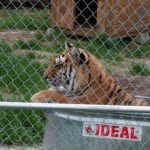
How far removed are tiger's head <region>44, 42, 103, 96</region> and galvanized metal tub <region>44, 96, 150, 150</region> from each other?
1.13 meters

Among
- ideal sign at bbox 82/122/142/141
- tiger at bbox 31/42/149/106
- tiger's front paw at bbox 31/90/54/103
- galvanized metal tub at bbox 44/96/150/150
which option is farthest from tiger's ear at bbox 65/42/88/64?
ideal sign at bbox 82/122/142/141

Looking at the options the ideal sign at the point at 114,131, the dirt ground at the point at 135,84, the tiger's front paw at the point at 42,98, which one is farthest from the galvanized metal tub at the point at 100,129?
the dirt ground at the point at 135,84

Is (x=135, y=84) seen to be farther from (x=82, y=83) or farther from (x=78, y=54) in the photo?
(x=78, y=54)

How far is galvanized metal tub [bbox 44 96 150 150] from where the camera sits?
3.10 meters

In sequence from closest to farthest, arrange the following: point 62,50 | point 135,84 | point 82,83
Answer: point 82,83, point 135,84, point 62,50

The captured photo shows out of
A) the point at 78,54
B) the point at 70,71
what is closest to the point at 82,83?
the point at 70,71

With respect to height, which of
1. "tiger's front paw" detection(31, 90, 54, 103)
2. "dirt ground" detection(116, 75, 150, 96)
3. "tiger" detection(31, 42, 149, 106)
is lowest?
"dirt ground" detection(116, 75, 150, 96)

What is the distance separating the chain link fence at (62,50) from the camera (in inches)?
124

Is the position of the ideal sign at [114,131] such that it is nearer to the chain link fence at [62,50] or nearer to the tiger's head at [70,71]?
the chain link fence at [62,50]

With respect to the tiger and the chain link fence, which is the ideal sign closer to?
the chain link fence

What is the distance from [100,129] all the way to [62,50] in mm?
3646

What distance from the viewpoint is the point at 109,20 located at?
23.3 ft

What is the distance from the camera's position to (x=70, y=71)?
451cm

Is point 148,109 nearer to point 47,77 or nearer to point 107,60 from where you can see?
point 47,77
